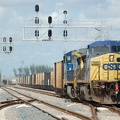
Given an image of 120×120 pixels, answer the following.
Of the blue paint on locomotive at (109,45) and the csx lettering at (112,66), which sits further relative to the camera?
the blue paint on locomotive at (109,45)

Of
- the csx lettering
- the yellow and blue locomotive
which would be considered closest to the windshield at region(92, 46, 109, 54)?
the yellow and blue locomotive

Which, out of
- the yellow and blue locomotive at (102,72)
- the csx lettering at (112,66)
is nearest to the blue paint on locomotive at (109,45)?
the yellow and blue locomotive at (102,72)

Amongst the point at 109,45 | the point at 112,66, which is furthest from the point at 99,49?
the point at 112,66

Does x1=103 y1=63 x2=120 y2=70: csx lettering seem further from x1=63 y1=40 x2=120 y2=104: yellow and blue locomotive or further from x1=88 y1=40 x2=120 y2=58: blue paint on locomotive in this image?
x1=88 y1=40 x2=120 y2=58: blue paint on locomotive

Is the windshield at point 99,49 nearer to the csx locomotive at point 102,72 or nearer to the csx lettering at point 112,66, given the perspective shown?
the csx locomotive at point 102,72

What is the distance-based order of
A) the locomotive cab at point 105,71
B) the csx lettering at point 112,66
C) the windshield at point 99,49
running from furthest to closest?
the windshield at point 99,49, the csx lettering at point 112,66, the locomotive cab at point 105,71

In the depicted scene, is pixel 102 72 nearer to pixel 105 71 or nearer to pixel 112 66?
pixel 105 71

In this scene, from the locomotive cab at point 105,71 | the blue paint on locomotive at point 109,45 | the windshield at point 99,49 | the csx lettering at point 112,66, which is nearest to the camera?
the locomotive cab at point 105,71

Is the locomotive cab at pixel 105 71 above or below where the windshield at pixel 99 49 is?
below

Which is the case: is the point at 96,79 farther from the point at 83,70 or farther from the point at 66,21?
the point at 66,21

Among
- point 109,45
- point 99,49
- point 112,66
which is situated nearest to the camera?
point 112,66

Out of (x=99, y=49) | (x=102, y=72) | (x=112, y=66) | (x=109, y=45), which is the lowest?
(x=102, y=72)

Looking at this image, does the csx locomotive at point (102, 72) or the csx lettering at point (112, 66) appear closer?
the csx locomotive at point (102, 72)

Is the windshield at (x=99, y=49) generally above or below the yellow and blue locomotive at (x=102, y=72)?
above
